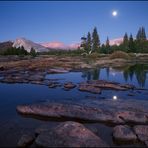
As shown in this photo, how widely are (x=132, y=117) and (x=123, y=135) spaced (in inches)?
79.4

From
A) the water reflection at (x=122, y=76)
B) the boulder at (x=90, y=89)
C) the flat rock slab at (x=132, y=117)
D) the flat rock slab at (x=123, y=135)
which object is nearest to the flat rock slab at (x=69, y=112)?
the flat rock slab at (x=132, y=117)

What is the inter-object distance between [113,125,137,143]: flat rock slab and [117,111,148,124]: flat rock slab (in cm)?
130

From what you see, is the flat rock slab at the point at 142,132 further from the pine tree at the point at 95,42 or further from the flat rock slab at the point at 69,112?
the pine tree at the point at 95,42

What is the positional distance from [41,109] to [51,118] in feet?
3.06

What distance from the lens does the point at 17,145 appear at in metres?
7.36

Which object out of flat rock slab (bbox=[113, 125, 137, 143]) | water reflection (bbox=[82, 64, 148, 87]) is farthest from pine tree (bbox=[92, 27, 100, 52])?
flat rock slab (bbox=[113, 125, 137, 143])

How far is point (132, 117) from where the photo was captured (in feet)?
31.7

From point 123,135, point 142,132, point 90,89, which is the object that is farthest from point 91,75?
point 123,135

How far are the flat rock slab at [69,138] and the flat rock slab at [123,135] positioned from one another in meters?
0.93

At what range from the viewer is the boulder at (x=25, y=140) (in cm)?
732

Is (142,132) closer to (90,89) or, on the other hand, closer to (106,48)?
(90,89)

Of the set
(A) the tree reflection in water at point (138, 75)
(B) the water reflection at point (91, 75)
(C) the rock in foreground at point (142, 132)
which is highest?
(C) the rock in foreground at point (142, 132)

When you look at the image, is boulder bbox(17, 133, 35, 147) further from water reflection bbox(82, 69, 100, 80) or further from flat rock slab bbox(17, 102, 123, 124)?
water reflection bbox(82, 69, 100, 80)

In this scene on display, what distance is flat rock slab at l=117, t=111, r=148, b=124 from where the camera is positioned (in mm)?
9461
